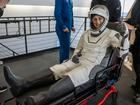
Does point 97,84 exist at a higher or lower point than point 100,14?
lower

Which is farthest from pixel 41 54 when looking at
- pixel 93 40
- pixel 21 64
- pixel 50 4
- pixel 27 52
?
pixel 93 40

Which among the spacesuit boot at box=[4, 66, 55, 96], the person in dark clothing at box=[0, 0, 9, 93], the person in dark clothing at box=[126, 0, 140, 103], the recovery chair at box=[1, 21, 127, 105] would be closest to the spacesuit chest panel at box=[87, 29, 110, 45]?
the recovery chair at box=[1, 21, 127, 105]

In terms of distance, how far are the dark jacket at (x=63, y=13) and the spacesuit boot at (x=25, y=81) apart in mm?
1096

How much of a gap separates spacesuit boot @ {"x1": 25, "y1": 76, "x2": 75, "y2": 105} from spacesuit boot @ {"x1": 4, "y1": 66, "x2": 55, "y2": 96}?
0.80 feet

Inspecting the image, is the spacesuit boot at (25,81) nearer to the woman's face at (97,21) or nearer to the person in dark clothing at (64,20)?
the woman's face at (97,21)

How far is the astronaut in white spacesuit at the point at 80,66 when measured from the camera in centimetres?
159

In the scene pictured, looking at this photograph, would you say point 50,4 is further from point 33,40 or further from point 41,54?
point 41,54

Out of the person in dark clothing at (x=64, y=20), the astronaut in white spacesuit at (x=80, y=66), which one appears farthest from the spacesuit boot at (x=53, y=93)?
the person in dark clothing at (x=64, y=20)

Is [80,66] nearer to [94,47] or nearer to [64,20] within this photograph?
[94,47]

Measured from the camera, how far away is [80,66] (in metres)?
1.81

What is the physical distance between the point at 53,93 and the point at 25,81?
36cm

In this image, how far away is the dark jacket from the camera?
2674 millimetres

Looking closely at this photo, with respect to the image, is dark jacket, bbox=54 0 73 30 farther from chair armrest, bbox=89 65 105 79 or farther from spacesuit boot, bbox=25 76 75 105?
spacesuit boot, bbox=25 76 75 105

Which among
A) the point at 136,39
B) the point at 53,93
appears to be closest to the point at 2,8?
the point at 53,93
